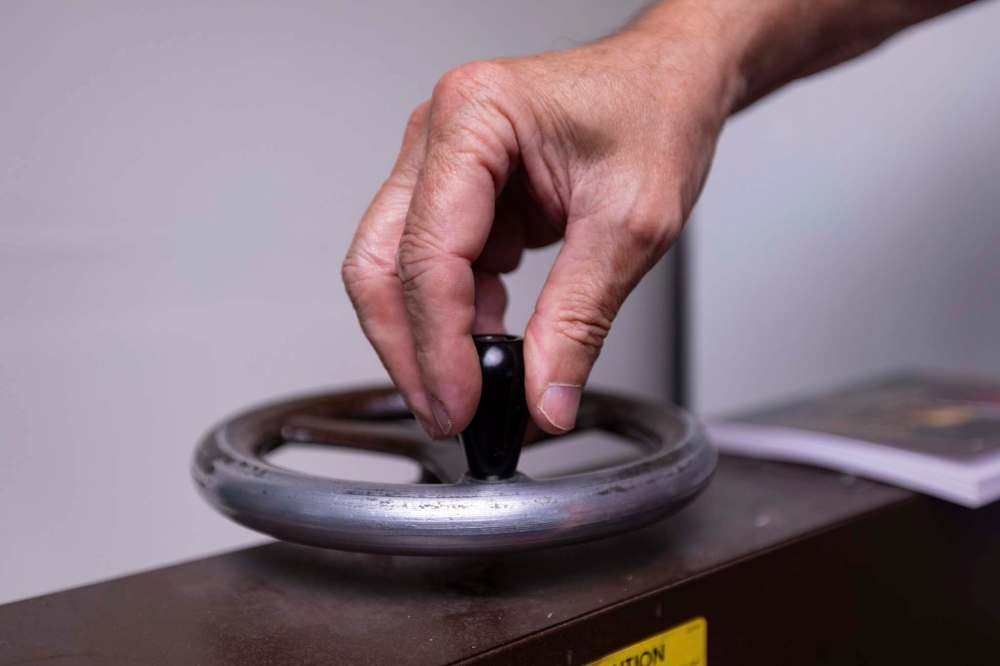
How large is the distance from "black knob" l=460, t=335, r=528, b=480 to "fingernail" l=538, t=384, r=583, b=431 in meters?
0.01

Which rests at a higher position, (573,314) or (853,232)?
(573,314)

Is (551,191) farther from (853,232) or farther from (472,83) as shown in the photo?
(853,232)

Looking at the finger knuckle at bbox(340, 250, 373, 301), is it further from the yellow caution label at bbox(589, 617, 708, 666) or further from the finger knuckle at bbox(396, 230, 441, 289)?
the yellow caution label at bbox(589, 617, 708, 666)

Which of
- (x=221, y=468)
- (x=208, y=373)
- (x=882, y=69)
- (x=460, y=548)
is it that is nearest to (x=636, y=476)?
(x=460, y=548)

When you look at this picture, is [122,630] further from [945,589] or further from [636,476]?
[945,589]

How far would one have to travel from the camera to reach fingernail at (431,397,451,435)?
0.51 metres

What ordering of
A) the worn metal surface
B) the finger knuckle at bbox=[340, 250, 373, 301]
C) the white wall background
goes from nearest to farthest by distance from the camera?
the worn metal surface, the finger knuckle at bbox=[340, 250, 373, 301], the white wall background

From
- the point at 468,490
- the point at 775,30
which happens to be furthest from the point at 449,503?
the point at 775,30

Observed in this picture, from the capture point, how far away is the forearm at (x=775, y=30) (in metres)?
0.62

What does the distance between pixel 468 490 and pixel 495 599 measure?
0.07 m

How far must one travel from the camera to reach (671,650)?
496mm

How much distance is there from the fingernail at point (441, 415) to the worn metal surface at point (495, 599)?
0.08m

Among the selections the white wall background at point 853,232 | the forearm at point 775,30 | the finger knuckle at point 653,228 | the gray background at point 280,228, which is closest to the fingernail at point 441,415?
the finger knuckle at point 653,228

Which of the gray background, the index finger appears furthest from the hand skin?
the gray background
